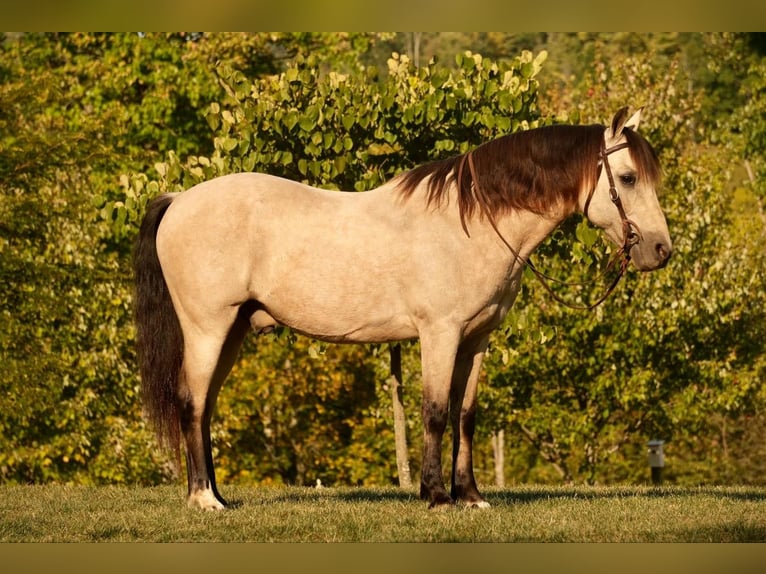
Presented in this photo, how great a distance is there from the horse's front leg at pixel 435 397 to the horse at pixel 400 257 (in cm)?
1

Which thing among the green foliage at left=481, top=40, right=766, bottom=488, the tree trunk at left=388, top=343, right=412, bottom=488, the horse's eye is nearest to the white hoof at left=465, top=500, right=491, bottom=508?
the horse's eye

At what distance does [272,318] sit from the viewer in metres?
8.59

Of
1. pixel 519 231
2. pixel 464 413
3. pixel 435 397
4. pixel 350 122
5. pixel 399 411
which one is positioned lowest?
pixel 464 413

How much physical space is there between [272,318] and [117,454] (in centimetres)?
1710

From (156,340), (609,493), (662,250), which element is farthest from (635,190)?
(156,340)

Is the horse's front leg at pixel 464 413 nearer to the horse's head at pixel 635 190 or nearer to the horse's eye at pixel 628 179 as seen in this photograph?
the horse's head at pixel 635 190

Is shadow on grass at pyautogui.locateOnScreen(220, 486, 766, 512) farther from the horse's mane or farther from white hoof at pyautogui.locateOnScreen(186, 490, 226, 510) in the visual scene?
the horse's mane

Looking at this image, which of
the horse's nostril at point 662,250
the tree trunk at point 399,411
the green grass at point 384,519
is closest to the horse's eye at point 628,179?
the horse's nostril at point 662,250

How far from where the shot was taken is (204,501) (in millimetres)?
8211

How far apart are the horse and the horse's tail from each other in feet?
0.04

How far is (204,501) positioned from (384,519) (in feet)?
5.18

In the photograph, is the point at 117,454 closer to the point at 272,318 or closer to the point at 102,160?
the point at 102,160

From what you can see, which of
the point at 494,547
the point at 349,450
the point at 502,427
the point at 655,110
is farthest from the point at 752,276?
the point at 494,547

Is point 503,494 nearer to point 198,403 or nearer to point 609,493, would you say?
point 609,493
